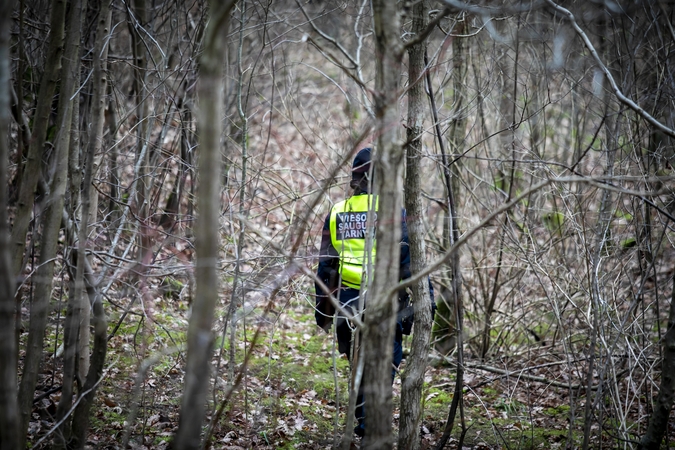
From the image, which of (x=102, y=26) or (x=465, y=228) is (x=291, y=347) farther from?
(x=102, y=26)

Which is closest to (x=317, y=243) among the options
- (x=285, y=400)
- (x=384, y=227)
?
(x=285, y=400)

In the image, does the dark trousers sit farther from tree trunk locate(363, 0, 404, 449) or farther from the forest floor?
tree trunk locate(363, 0, 404, 449)

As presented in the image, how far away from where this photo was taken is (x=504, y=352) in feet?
21.1

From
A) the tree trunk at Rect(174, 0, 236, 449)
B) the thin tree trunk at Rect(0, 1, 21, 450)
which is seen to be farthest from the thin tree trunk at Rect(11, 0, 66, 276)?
the tree trunk at Rect(174, 0, 236, 449)

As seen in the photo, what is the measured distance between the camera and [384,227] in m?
2.29

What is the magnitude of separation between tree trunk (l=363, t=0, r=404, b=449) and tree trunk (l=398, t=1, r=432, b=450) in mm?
1308

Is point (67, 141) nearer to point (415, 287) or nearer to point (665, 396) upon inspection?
point (415, 287)

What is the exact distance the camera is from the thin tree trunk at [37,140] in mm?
2889

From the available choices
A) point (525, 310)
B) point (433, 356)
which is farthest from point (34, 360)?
point (525, 310)

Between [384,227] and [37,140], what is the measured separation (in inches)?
75.6

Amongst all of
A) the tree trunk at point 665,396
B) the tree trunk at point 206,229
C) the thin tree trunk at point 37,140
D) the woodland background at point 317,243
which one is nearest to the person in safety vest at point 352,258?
the woodland background at point 317,243

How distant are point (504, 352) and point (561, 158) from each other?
10.3ft

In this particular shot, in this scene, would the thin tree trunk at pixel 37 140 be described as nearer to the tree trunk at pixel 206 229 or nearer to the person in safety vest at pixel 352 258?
the tree trunk at pixel 206 229

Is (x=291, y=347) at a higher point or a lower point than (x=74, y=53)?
lower
